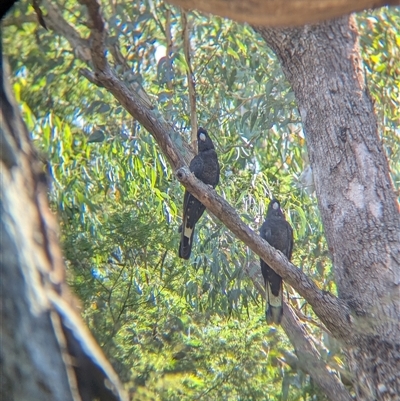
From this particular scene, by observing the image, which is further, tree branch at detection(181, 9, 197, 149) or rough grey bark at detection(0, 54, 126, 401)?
tree branch at detection(181, 9, 197, 149)

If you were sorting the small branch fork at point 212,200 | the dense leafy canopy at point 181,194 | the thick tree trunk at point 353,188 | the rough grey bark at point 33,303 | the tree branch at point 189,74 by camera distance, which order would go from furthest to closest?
the dense leafy canopy at point 181,194, the tree branch at point 189,74, the thick tree trunk at point 353,188, the small branch fork at point 212,200, the rough grey bark at point 33,303

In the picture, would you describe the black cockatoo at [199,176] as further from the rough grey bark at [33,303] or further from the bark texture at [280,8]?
the rough grey bark at [33,303]

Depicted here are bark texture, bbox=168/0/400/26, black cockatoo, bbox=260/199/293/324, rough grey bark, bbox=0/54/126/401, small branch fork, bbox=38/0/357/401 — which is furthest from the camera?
black cockatoo, bbox=260/199/293/324

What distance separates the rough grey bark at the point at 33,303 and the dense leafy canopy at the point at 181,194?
2840mm

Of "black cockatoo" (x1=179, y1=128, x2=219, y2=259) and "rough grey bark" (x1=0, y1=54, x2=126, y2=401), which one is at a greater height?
"black cockatoo" (x1=179, y1=128, x2=219, y2=259)

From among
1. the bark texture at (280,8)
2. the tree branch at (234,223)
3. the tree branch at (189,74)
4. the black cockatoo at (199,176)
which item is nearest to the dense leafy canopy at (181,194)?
the tree branch at (189,74)

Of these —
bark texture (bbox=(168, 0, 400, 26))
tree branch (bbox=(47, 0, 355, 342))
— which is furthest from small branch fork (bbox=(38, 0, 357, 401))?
bark texture (bbox=(168, 0, 400, 26))

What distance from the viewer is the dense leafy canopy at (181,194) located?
4117 millimetres

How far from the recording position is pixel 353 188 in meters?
2.79

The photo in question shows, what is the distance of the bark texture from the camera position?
1256 mm

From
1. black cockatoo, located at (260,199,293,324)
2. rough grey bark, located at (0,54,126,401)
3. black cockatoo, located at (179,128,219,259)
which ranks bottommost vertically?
rough grey bark, located at (0,54,126,401)

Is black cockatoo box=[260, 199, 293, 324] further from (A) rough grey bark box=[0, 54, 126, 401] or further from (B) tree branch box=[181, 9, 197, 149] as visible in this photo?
(A) rough grey bark box=[0, 54, 126, 401]

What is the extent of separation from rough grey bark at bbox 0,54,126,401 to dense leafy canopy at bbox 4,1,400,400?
2.84m

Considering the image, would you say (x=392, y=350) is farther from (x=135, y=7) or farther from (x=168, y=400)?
(x=135, y=7)
